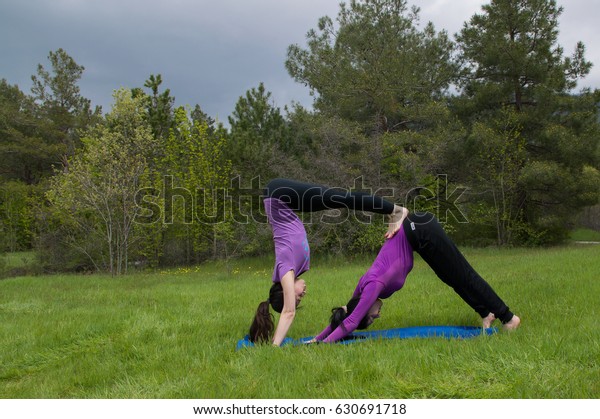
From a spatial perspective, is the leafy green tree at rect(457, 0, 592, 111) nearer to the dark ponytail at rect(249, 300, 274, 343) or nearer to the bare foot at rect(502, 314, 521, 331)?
the bare foot at rect(502, 314, 521, 331)

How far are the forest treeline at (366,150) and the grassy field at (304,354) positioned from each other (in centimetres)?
967

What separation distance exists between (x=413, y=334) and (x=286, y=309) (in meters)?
1.34

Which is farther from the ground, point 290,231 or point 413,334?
point 290,231

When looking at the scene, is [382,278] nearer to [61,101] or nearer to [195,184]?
[195,184]

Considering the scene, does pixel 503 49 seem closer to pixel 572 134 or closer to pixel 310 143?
pixel 572 134

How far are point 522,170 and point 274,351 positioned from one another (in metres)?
17.1

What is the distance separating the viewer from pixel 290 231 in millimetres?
4281

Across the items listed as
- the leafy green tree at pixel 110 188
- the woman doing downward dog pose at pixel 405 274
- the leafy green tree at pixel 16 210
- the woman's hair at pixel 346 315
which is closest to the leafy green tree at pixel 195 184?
the leafy green tree at pixel 110 188

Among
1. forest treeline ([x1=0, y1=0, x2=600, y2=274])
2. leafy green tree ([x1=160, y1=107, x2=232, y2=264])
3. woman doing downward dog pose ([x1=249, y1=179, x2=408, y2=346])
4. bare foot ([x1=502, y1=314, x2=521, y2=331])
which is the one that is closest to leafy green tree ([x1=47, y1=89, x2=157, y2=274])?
forest treeline ([x1=0, y1=0, x2=600, y2=274])

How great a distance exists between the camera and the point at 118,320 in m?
5.80

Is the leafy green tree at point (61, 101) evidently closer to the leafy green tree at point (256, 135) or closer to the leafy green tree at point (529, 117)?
the leafy green tree at point (256, 135)

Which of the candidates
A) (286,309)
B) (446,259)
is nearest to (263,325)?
(286,309)

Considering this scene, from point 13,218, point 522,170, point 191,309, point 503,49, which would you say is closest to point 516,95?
point 503,49

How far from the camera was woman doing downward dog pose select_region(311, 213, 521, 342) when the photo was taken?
4.13 m
